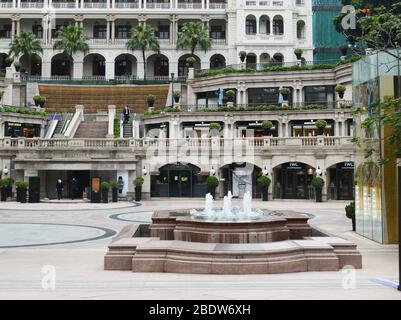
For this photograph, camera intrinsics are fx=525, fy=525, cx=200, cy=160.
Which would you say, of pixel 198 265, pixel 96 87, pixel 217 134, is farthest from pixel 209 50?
pixel 198 265

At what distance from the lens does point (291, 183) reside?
4784 centimetres

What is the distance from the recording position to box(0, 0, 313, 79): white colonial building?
81500mm

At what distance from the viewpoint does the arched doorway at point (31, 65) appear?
84.6 metres

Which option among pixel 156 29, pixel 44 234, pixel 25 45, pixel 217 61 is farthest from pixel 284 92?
pixel 25 45

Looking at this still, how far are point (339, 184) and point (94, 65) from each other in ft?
178

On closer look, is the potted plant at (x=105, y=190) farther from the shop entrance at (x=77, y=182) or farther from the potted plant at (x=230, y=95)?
the potted plant at (x=230, y=95)

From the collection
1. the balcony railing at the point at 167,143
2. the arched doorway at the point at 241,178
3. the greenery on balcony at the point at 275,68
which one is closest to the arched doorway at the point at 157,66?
the greenery on balcony at the point at 275,68

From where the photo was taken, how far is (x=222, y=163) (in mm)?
46875

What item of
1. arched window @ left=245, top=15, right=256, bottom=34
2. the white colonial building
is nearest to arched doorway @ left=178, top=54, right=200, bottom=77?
the white colonial building

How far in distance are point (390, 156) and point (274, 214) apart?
5689mm

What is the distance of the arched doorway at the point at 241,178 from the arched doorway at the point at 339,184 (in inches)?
248

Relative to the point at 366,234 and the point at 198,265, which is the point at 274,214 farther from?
the point at 198,265

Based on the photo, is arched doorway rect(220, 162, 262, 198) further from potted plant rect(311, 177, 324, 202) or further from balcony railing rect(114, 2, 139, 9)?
balcony railing rect(114, 2, 139, 9)
